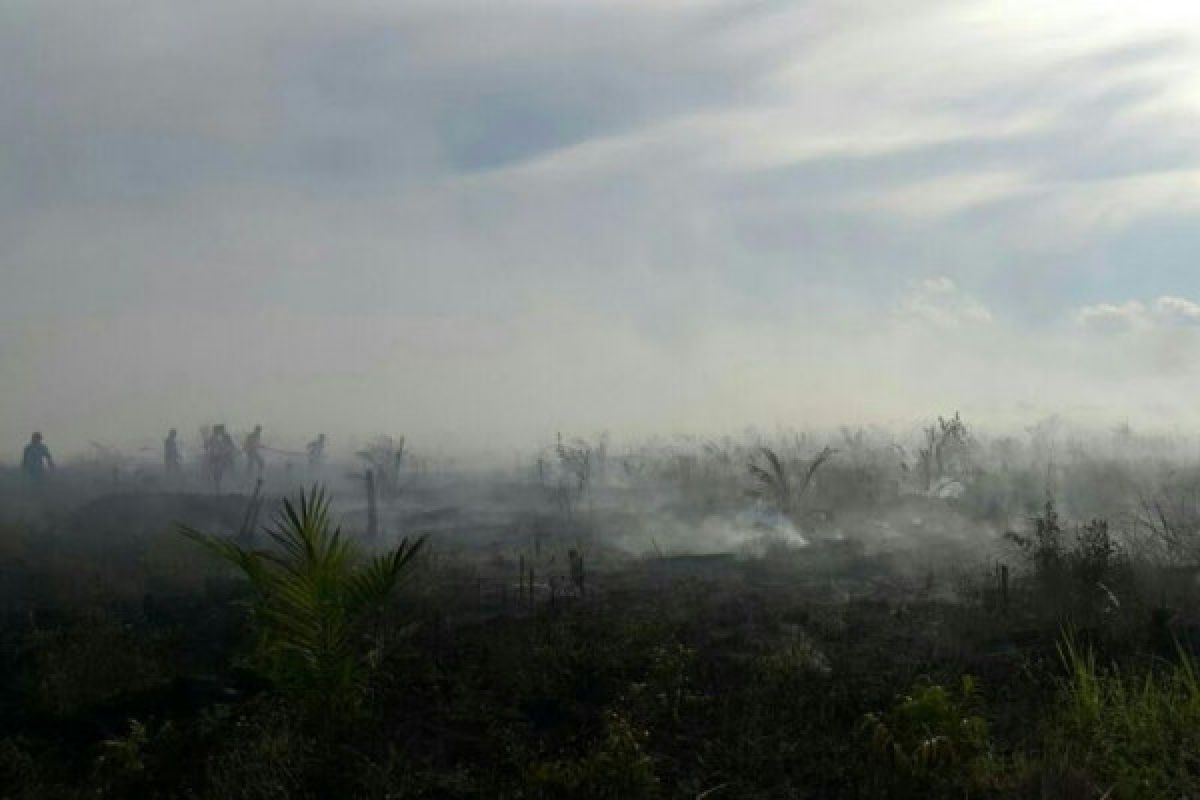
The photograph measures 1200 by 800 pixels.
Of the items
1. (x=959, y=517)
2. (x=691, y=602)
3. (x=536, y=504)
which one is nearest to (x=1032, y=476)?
(x=959, y=517)

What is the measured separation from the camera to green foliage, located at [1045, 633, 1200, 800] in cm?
689

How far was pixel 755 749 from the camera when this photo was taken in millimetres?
8109

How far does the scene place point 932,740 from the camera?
7.56m

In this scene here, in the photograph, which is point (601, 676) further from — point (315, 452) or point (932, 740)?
point (315, 452)

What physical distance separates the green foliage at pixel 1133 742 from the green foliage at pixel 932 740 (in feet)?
1.80

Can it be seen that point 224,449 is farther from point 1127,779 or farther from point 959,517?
point 1127,779

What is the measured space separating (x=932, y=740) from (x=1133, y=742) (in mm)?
1463

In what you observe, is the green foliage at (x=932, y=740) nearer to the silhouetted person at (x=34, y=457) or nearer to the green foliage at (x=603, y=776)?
the green foliage at (x=603, y=776)

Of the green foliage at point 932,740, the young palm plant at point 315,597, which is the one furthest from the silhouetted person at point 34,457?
the green foliage at point 932,740

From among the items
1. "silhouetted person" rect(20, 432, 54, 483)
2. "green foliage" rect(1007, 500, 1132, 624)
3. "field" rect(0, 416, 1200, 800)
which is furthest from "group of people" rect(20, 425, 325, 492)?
"green foliage" rect(1007, 500, 1132, 624)

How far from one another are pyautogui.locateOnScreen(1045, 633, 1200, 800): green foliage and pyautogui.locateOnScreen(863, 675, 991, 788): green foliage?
548mm

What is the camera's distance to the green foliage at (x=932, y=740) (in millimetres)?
7406

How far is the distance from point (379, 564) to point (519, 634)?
431cm

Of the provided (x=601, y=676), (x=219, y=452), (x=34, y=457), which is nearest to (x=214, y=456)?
(x=219, y=452)
